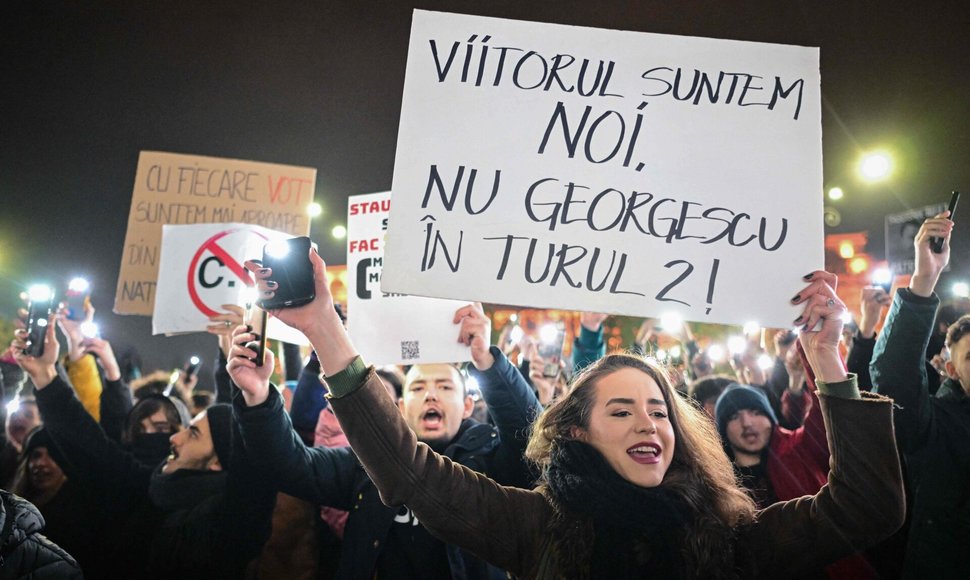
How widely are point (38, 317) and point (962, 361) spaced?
4.44 metres

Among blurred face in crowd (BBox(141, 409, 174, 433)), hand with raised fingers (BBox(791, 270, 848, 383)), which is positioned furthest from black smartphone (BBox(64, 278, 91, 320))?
hand with raised fingers (BBox(791, 270, 848, 383))

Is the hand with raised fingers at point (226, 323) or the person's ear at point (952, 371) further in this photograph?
Answer: the hand with raised fingers at point (226, 323)

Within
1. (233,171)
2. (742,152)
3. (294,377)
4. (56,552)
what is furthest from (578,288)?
(233,171)

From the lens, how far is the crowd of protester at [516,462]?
175cm

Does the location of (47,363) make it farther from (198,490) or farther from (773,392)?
(773,392)

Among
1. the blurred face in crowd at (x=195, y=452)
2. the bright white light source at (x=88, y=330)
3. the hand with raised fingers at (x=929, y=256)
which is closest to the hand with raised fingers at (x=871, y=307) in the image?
the hand with raised fingers at (x=929, y=256)

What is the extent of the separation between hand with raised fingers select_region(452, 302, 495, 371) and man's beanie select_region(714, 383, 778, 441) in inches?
52.0

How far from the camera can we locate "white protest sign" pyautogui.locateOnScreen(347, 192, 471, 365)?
9.23 ft

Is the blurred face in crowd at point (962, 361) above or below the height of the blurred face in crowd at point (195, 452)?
above

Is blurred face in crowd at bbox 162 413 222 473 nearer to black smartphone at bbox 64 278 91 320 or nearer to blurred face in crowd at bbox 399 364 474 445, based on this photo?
blurred face in crowd at bbox 399 364 474 445

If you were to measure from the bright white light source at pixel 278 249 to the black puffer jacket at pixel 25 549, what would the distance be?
1.53 metres

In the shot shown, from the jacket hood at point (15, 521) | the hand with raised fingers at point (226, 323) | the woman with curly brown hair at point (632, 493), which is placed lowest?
the jacket hood at point (15, 521)

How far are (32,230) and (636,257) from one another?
13511 millimetres

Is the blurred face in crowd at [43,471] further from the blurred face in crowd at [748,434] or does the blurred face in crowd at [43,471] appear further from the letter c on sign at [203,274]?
the blurred face in crowd at [748,434]
